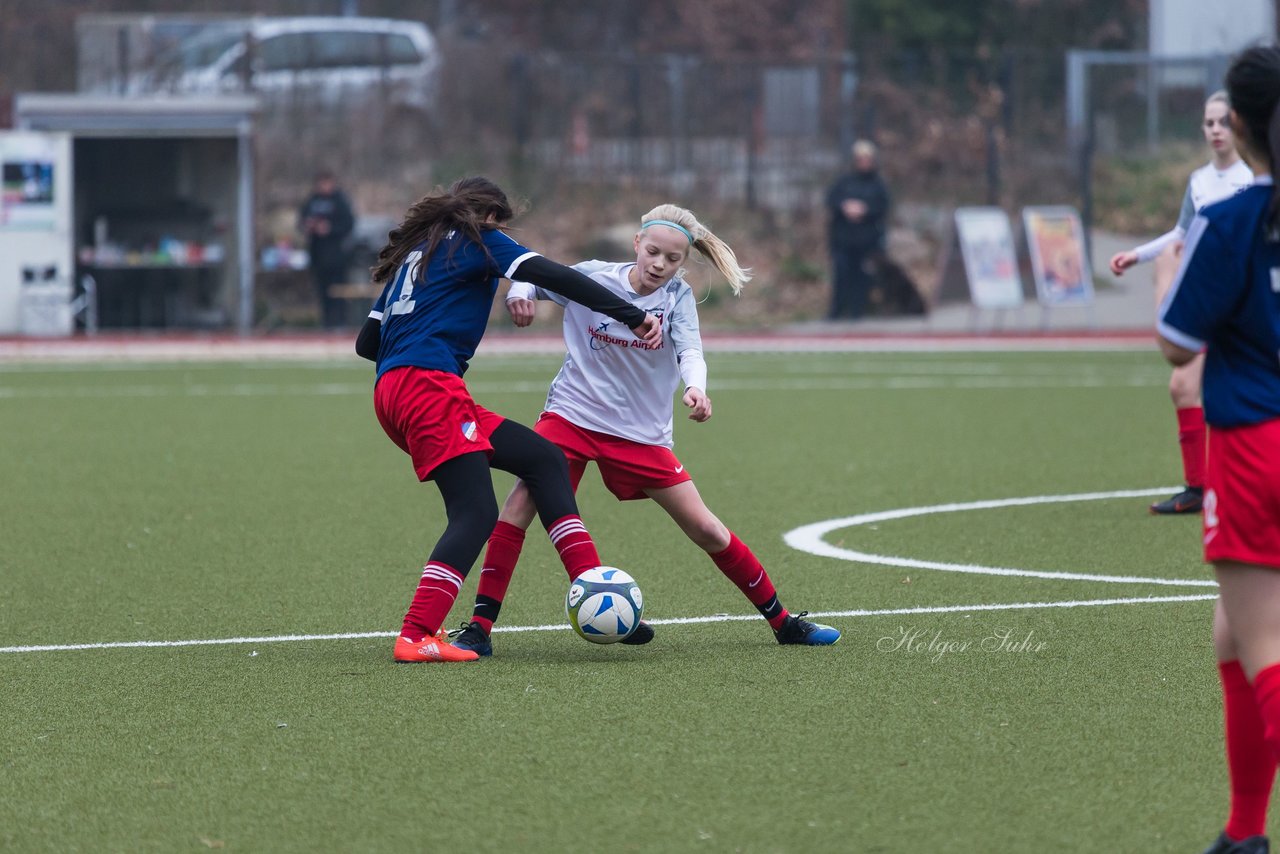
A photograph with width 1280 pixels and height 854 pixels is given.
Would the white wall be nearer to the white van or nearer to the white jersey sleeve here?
the white van

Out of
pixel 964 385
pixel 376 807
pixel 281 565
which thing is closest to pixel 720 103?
pixel 964 385

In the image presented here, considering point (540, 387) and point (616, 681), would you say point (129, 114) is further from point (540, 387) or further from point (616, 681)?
point (616, 681)

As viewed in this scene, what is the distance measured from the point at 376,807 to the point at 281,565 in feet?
12.4

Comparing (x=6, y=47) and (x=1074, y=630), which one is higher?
(x=6, y=47)

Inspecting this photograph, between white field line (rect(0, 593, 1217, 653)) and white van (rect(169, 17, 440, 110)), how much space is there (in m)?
22.0

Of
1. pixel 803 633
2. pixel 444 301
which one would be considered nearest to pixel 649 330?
pixel 444 301

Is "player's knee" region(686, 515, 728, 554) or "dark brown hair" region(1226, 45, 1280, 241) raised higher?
"dark brown hair" region(1226, 45, 1280, 241)

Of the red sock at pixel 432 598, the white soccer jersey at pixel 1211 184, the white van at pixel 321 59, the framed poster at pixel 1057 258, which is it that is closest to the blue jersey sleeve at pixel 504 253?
the red sock at pixel 432 598

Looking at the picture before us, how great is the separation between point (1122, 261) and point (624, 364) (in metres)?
3.20

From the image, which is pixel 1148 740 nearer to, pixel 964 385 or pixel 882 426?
pixel 882 426

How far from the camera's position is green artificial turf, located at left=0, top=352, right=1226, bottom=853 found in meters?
4.34

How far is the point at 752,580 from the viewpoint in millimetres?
6301

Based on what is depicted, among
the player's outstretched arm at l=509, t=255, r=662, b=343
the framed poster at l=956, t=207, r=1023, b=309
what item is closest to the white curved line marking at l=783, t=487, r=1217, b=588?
the player's outstretched arm at l=509, t=255, r=662, b=343

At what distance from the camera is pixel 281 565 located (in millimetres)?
8070
